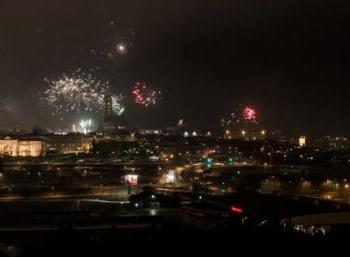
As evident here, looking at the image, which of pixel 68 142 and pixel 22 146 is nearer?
pixel 22 146

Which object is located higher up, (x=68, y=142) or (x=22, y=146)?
(x=68, y=142)

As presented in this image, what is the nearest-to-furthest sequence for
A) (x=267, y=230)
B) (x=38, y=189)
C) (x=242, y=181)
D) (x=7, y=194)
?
1. (x=267, y=230)
2. (x=7, y=194)
3. (x=38, y=189)
4. (x=242, y=181)

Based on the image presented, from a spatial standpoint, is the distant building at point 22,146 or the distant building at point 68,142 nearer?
the distant building at point 22,146

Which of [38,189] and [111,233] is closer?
[111,233]

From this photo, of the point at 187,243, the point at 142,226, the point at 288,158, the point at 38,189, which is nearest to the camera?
the point at 187,243

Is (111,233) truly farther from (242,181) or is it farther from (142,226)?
(242,181)

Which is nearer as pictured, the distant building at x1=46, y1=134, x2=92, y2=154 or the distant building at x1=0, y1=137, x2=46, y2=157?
the distant building at x1=0, y1=137, x2=46, y2=157

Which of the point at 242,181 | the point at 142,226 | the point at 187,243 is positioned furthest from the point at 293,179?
the point at 187,243

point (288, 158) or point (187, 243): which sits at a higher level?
point (288, 158)
